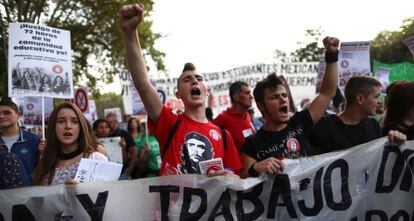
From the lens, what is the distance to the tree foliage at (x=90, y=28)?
17219mm

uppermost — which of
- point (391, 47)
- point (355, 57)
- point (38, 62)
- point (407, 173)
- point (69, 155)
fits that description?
point (391, 47)

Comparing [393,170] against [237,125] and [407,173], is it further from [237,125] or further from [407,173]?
[237,125]

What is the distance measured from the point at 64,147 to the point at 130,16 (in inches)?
39.7

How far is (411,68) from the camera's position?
35.5ft

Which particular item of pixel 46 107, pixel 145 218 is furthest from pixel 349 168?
pixel 46 107

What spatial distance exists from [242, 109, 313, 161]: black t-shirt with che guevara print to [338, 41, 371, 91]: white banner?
13.9ft

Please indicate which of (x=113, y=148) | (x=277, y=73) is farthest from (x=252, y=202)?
(x=277, y=73)

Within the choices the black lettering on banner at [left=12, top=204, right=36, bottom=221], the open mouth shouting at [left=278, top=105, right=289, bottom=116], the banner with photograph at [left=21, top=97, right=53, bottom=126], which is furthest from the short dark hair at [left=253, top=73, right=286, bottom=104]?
the banner with photograph at [left=21, top=97, right=53, bottom=126]

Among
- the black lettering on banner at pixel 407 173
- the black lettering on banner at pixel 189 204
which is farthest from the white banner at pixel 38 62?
the black lettering on banner at pixel 407 173

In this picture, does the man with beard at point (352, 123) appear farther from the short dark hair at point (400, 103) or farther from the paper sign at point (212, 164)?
the paper sign at point (212, 164)

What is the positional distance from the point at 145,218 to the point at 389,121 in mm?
1966

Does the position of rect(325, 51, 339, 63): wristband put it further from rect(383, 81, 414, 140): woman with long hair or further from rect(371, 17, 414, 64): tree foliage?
rect(371, 17, 414, 64): tree foliage

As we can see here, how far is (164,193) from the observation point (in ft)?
10.9

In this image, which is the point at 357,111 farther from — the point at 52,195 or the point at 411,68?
the point at 411,68
